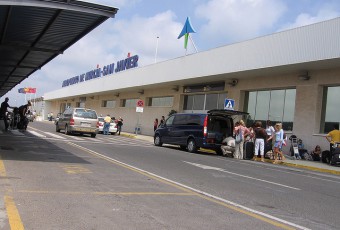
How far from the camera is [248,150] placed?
771 inches

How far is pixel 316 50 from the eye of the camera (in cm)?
1897

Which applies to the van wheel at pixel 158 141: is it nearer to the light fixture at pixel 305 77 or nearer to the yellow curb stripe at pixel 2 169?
the light fixture at pixel 305 77

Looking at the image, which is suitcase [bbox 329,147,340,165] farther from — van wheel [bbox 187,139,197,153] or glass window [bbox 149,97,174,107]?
glass window [bbox 149,97,174,107]

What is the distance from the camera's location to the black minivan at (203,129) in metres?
19.5

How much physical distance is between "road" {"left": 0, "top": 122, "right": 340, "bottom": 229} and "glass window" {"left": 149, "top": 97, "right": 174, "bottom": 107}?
80.6 feet

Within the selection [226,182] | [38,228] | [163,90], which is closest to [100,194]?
[38,228]

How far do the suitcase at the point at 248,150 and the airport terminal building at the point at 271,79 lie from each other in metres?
3.70

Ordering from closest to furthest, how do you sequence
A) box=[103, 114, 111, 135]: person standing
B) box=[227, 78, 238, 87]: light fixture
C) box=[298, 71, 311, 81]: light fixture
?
1. box=[298, 71, 311, 81]: light fixture
2. box=[227, 78, 238, 87]: light fixture
3. box=[103, 114, 111, 135]: person standing

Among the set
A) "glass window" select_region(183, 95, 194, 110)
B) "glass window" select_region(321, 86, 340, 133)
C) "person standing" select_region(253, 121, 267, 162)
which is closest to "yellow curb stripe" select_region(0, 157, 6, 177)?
"person standing" select_region(253, 121, 267, 162)

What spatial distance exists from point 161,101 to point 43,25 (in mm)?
24741

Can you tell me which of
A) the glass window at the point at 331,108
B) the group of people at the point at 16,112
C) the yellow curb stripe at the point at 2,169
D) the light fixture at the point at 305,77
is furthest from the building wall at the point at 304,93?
the yellow curb stripe at the point at 2,169

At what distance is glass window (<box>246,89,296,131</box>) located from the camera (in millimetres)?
23345

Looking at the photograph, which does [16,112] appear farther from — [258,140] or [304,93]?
[304,93]

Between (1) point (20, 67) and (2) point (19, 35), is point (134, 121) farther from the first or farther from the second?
(2) point (19, 35)
